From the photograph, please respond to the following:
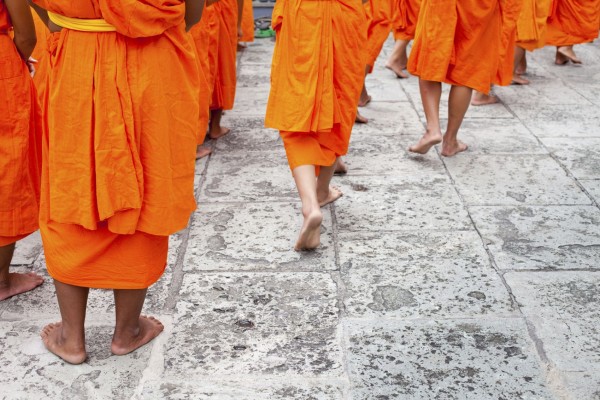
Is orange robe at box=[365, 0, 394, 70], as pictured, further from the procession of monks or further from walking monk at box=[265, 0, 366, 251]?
walking monk at box=[265, 0, 366, 251]

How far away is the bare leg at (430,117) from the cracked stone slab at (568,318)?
1.56m

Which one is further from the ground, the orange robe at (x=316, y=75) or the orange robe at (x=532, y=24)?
the orange robe at (x=316, y=75)

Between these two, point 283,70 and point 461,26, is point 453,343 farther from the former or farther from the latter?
point 461,26

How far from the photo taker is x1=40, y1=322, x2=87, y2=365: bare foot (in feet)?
10.4

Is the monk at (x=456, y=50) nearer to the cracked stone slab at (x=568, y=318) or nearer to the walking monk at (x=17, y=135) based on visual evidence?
the cracked stone slab at (x=568, y=318)

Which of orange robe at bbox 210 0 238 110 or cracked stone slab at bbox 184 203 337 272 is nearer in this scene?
cracked stone slab at bbox 184 203 337 272

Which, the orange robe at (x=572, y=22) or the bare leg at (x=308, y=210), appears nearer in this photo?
the bare leg at (x=308, y=210)

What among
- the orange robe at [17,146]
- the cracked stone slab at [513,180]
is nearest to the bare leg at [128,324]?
the orange robe at [17,146]

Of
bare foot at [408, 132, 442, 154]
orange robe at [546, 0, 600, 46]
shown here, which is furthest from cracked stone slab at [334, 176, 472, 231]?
orange robe at [546, 0, 600, 46]

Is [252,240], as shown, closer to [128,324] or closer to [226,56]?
[128,324]

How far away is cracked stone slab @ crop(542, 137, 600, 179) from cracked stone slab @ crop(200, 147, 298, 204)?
6.00 feet

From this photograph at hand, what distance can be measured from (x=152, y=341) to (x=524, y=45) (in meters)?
5.13

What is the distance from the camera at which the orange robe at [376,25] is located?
6320 millimetres

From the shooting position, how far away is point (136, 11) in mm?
2627
